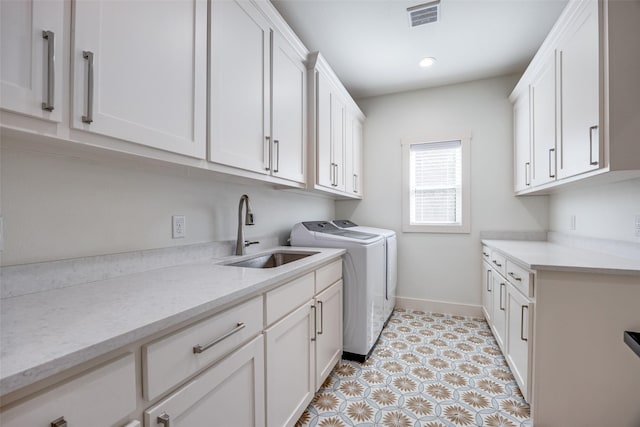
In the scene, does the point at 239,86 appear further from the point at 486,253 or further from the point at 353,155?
the point at 486,253

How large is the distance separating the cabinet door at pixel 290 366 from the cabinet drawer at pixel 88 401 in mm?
598

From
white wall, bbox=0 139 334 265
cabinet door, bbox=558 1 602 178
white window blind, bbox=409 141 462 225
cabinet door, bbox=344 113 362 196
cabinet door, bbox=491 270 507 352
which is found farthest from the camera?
white window blind, bbox=409 141 462 225

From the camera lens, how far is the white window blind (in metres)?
3.31

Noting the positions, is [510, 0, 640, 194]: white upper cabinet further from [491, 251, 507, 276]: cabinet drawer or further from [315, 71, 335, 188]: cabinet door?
[315, 71, 335, 188]: cabinet door

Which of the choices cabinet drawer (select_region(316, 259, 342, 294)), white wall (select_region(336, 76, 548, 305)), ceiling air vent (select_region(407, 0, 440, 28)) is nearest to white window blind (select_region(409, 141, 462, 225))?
white wall (select_region(336, 76, 548, 305))

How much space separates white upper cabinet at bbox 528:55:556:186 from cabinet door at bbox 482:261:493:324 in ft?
2.99

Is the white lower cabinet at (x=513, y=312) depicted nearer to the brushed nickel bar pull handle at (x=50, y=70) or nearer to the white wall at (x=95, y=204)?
the white wall at (x=95, y=204)

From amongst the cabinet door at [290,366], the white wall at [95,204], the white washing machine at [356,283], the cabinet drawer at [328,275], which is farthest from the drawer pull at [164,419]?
the white washing machine at [356,283]

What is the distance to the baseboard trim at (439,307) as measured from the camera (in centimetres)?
319

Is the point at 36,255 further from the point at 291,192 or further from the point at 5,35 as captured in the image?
the point at 291,192

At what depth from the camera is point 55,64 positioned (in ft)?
2.50

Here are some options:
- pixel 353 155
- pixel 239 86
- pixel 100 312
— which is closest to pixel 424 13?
pixel 353 155

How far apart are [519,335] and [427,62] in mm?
2431

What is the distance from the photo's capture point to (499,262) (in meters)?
2.32
